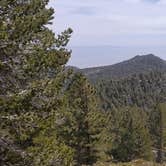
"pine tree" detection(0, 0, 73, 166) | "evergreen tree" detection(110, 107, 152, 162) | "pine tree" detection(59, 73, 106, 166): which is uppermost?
"pine tree" detection(0, 0, 73, 166)

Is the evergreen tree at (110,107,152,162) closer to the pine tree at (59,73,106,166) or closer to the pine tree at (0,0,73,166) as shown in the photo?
the pine tree at (59,73,106,166)

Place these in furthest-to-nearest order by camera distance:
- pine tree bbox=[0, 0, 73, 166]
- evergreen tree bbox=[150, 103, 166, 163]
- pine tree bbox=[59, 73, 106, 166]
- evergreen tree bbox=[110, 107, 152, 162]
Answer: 1. evergreen tree bbox=[150, 103, 166, 163]
2. evergreen tree bbox=[110, 107, 152, 162]
3. pine tree bbox=[59, 73, 106, 166]
4. pine tree bbox=[0, 0, 73, 166]

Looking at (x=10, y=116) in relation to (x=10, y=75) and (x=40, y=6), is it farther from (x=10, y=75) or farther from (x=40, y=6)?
(x=40, y=6)

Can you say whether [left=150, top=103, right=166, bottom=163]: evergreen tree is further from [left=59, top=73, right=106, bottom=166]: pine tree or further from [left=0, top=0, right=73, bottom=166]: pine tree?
[left=0, top=0, right=73, bottom=166]: pine tree

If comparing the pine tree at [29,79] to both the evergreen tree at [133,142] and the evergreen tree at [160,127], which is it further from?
the evergreen tree at [160,127]

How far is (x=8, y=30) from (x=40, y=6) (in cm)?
150

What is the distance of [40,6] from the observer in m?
16.0

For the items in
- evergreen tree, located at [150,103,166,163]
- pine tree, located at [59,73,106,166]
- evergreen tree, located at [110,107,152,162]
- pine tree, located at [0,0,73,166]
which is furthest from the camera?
evergreen tree, located at [150,103,166,163]

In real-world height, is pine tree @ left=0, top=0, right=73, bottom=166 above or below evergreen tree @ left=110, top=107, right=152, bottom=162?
above

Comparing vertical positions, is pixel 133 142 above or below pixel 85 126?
below

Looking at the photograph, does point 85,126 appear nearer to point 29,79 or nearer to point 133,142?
point 29,79

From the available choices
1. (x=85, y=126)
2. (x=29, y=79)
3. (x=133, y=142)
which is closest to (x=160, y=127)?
(x=133, y=142)

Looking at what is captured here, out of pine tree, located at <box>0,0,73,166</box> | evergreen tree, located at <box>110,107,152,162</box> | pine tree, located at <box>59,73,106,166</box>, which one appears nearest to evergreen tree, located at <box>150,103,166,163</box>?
evergreen tree, located at <box>110,107,152,162</box>

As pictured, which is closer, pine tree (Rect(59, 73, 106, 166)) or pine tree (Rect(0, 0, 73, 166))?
pine tree (Rect(0, 0, 73, 166))
